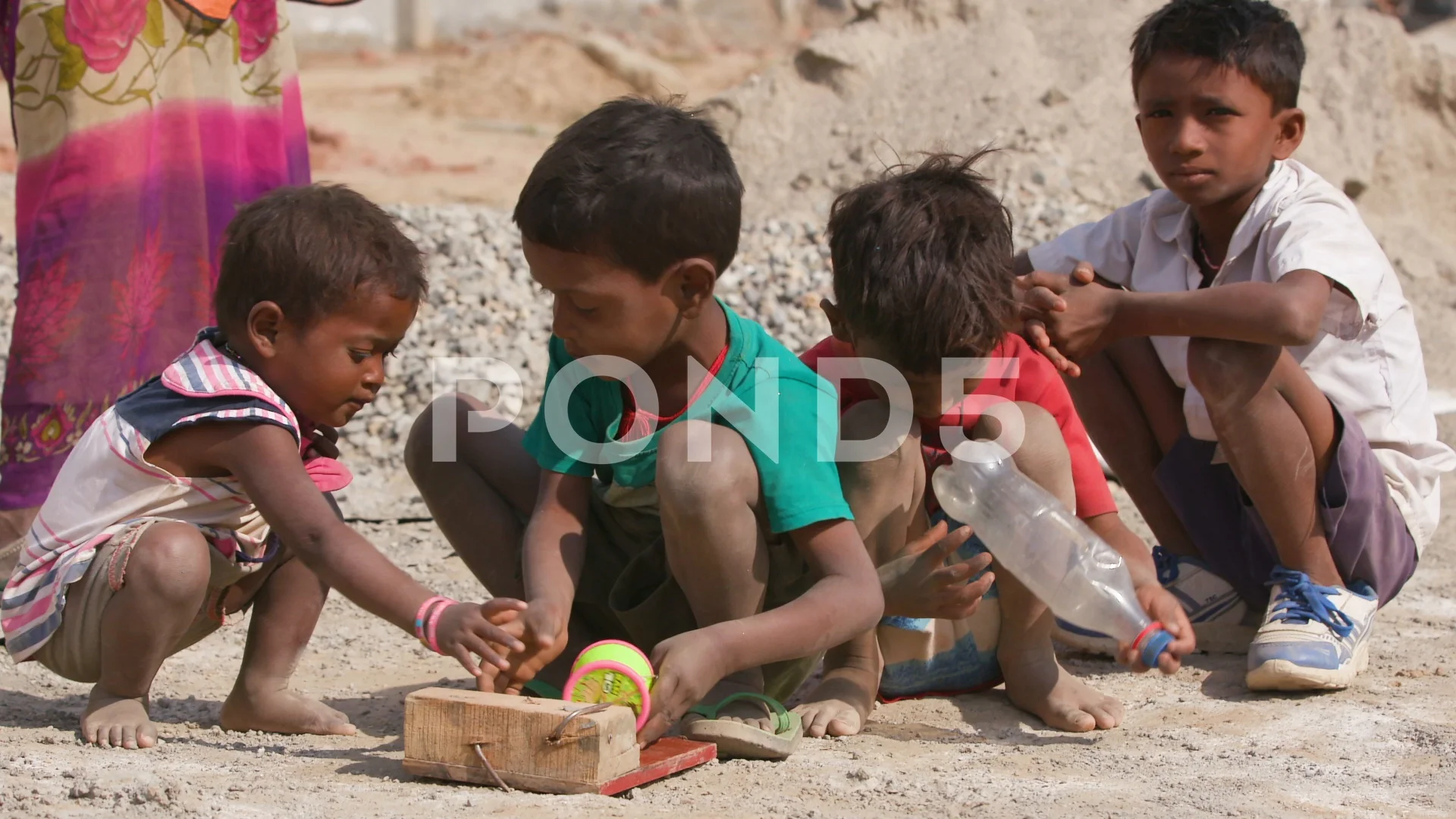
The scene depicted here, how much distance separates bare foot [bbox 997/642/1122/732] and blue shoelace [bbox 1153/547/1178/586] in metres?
0.63

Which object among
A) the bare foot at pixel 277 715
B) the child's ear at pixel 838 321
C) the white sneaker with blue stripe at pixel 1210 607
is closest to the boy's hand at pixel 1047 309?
the child's ear at pixel 838 321

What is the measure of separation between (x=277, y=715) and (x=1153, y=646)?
159 cm

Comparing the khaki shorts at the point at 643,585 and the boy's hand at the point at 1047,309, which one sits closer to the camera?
the khaki shorts at the point at 643,585

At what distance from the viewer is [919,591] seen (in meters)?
2.79

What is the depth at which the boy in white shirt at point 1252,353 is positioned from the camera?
309cm

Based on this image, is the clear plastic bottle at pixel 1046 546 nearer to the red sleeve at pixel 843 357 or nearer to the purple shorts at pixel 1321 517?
the red sleeve at pixel 843 357

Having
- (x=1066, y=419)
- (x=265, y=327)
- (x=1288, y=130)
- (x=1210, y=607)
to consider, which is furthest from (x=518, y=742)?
(x=1288, y=130)

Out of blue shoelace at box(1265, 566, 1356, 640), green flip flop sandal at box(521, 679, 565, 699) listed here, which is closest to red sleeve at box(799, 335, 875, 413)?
green flip flop sandal at box(521, 679, 565, 699)

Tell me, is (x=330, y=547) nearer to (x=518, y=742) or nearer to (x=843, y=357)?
(x=518, y=742)

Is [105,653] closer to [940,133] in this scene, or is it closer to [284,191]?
[284,191]

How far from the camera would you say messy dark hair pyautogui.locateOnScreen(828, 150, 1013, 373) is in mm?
2824

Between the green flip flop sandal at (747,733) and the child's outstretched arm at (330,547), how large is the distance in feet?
1.28

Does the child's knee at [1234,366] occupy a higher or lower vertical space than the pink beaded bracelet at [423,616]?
higher

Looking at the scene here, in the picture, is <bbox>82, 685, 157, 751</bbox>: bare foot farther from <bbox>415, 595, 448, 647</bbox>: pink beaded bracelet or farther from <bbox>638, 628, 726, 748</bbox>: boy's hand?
<bbox>638, 628, 726, 748</bbox>: boy's hand
